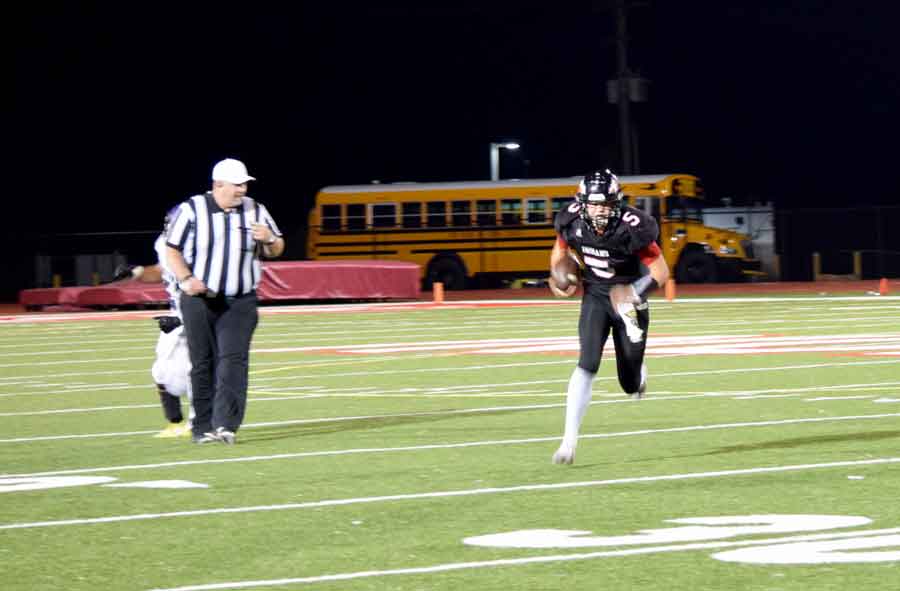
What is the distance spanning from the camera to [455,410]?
14.5 metres

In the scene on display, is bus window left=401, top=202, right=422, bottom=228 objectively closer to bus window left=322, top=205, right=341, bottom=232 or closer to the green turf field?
bus window left=322, top=205, right=341, bottom=232

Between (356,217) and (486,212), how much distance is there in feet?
11.9

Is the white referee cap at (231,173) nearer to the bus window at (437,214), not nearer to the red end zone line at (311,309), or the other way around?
the red end zone line at (311,309)

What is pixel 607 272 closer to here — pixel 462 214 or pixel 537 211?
pixel 537 211

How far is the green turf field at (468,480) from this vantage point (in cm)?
729

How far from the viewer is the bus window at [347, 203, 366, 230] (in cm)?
4928

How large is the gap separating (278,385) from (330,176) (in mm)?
64687

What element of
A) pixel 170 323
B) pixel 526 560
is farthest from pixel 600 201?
pixel 170 323

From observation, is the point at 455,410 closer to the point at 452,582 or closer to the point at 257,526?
the point at 257,526

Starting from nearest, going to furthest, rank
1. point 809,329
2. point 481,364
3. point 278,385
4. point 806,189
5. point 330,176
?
1. point 278,385
2. point 481,364
3. point 809,329
4. point 330,176
5. point 806,189

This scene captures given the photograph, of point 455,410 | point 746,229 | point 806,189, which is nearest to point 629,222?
point 455,410

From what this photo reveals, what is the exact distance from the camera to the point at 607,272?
10.8m

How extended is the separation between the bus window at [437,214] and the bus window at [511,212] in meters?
1.60

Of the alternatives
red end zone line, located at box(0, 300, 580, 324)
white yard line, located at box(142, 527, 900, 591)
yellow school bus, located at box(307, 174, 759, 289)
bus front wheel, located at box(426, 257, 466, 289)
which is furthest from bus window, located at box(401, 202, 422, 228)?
white yard line, located at box(142, 527, 900, 591)
